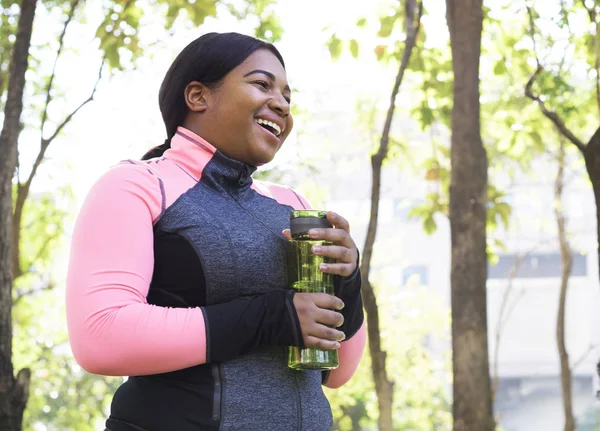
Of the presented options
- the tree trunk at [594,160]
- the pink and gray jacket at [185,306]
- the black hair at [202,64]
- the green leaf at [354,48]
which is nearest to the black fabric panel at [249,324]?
the pink and gray jacket at [185,306]

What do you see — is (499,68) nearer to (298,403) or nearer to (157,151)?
(157,151)

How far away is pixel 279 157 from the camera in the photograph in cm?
920

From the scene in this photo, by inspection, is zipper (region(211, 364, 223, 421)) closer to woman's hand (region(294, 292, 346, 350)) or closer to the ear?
woman's hand (region(294, 292, 346, 350))

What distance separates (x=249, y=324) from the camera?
174 cm

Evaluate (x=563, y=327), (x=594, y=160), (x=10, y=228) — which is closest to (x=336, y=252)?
(x=594, y=160)

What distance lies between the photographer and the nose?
2047mm

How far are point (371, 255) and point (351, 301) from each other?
2.45m

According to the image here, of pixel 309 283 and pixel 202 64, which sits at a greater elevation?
A: pixel 202 64

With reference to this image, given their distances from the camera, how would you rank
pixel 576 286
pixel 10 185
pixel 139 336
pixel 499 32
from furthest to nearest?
1. pixel 576 286
2. pixel 499 32
3. pixel 10 185
4. pixel 139 336

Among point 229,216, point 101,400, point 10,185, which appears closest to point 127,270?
point 229,216

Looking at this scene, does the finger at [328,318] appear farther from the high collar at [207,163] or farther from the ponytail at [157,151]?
the ponytail at [157,151]

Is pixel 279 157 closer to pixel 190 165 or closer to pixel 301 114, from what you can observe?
pixel 301 114

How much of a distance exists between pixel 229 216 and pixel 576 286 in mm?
44683

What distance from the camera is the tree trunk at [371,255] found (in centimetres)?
427
